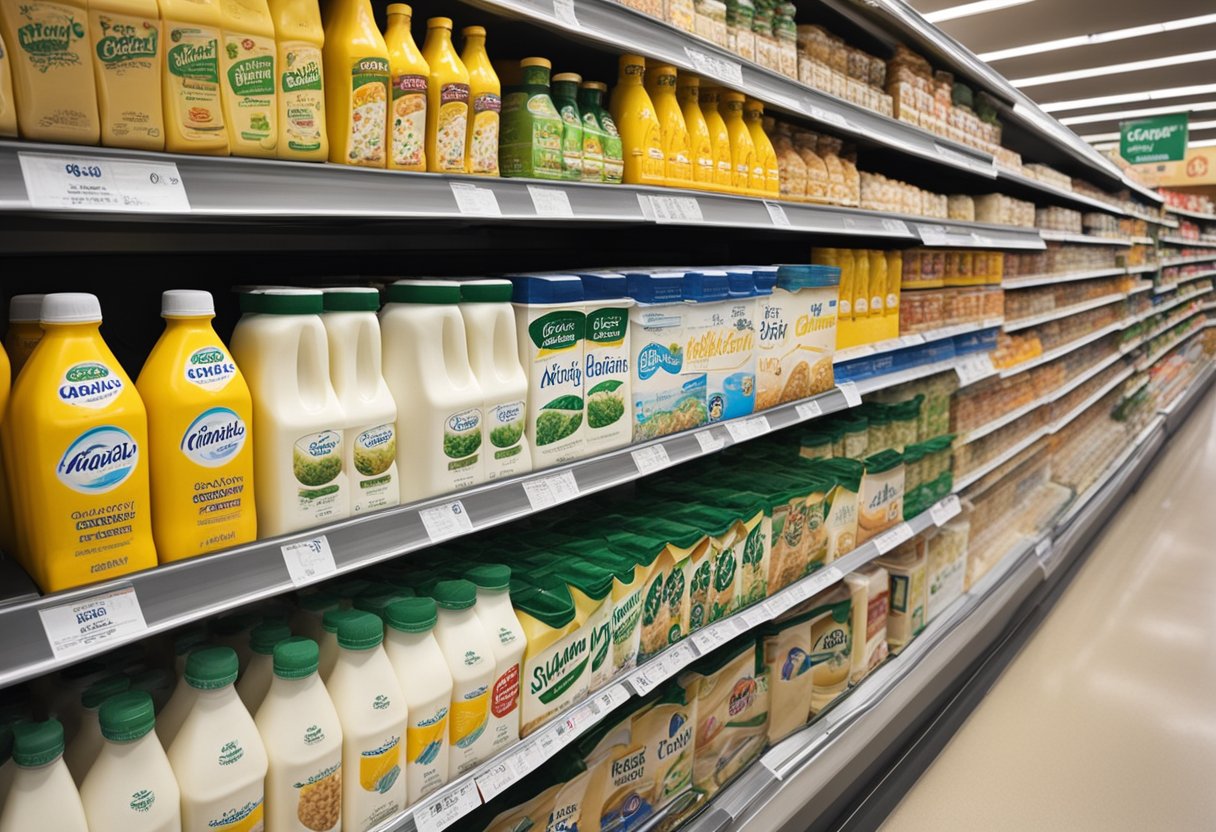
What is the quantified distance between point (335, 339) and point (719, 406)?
97 centimetres

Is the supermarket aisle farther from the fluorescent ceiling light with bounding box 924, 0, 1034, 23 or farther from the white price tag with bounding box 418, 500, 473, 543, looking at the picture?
the fluorescent ceiling light with bounding box 924, 0, 1034, 23

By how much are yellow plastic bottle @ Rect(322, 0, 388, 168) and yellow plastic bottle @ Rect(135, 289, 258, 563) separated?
29 centimetres

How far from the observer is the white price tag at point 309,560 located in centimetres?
104

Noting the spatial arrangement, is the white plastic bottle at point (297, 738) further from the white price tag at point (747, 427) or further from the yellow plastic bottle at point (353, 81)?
the white price tag at point (747, 427)

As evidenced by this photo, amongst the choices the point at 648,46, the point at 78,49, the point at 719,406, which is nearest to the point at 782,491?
the point at 719,406

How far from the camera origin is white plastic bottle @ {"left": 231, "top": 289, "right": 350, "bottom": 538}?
3.47ft

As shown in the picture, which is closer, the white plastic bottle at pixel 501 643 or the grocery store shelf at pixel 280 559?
the grocery store shelf at pixel 280 559

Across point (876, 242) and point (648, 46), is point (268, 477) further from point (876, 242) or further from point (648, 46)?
point (876, 242)

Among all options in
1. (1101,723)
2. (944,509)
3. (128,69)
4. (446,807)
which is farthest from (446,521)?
(1101,723)

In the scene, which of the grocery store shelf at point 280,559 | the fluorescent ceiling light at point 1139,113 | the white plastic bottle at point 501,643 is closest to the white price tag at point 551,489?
the grocery store shelf at point 280,559

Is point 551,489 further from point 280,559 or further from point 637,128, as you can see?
point 637,128

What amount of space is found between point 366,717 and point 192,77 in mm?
815

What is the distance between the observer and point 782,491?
6.86 feet

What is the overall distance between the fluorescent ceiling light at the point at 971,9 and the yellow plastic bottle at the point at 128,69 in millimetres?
8928
